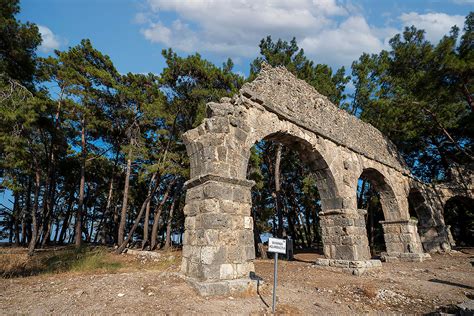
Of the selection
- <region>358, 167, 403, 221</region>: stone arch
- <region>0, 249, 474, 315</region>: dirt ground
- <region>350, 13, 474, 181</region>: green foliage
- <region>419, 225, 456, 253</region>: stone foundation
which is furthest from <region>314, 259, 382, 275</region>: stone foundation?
<region>419, 225, 456, 253</region>: stone foundation

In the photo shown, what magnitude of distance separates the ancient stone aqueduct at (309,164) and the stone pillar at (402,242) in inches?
1.5

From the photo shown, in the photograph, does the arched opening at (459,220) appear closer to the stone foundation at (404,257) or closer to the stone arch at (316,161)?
the stone foundation at (404,257)

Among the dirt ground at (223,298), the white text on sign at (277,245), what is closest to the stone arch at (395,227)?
the dirt ground at (223,298)

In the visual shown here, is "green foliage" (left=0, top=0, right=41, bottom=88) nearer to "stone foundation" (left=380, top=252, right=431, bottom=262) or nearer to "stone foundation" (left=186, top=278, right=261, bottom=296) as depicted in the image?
"stone foundation" (left=186, top=278, right=261, bottom=296)

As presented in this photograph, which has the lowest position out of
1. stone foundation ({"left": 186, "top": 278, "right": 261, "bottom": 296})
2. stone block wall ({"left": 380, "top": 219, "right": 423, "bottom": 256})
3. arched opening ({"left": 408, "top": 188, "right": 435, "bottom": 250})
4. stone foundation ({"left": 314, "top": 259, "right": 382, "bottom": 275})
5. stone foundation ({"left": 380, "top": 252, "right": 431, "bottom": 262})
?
stone foundation ({"left": 380, "top": 252, "right": 431, "bottom": 262})

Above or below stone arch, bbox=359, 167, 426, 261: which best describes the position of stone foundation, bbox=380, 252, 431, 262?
below

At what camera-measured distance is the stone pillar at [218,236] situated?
173 inches

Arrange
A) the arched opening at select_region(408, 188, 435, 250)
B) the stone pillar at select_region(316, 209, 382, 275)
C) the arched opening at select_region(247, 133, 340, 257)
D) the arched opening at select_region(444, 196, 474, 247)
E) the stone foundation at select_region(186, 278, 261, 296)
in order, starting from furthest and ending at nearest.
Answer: the arched opening at select_region(444, 196, 474, 247), the arched opening at select_region(408, 188, 435, 250), the arched opening at select_region(247, 133, 340, 257), the stone pillar at select_region(316, 209, 382, 275), the stone foundation at select_region(186, 278, 261, 296)

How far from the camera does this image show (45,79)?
11.7 m

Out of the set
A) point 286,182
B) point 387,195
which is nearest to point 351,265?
point 387,195

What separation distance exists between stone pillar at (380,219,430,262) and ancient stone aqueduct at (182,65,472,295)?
0.04 metres

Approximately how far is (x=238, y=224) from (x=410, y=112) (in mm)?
11066

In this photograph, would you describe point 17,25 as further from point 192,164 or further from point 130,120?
point 192,164

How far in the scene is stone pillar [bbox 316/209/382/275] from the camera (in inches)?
290
